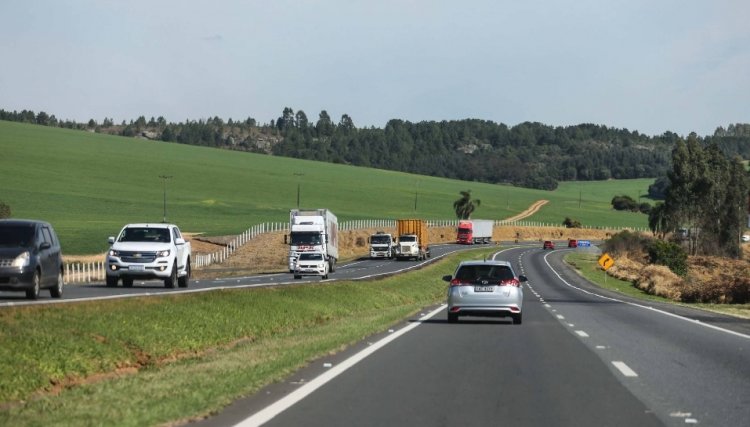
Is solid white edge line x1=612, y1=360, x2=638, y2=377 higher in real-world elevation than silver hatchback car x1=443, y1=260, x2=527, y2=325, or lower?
lower

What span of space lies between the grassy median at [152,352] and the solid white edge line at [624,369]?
498cm

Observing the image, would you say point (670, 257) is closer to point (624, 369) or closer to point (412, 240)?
point (412, 240)

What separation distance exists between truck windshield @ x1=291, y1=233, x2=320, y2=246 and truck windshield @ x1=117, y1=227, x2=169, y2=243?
92.0 feet

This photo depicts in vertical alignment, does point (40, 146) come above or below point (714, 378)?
above

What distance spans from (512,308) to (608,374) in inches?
472

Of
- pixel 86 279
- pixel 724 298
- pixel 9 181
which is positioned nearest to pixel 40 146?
pixel 9 181

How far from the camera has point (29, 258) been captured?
2677 centimetres

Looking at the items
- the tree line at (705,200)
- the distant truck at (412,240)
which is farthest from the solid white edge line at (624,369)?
the tree line at (705,200)

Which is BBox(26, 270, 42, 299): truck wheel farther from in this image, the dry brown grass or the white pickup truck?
the dry brown grass

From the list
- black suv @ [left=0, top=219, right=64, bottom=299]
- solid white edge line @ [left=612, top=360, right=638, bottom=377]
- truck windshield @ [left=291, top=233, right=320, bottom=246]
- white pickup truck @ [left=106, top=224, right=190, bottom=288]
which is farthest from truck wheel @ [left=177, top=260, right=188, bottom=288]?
truck windshield @ [left=291, top=233, right=320, bottom=246]

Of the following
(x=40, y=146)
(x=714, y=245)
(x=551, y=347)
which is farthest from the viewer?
(x=40, y=146)

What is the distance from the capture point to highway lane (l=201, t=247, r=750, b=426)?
494 inches

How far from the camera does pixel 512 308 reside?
2911 cm

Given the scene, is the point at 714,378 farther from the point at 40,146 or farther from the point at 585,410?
the point at 40,146
